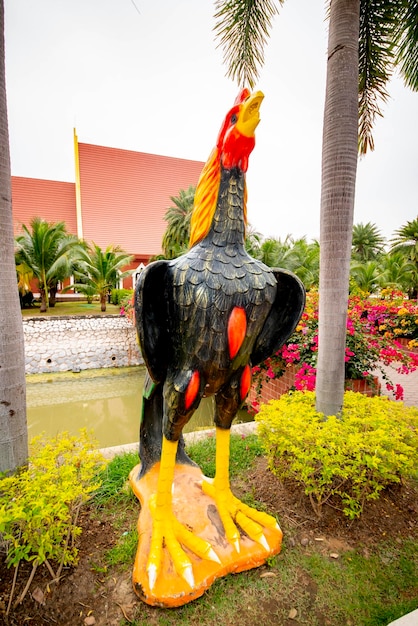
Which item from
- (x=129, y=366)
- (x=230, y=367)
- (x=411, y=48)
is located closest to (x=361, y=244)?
(x=129, y=366)

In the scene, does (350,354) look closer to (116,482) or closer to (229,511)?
(229,511)

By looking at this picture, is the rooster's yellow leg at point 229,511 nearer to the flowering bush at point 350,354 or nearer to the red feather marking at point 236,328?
the red feather marking at point 236,328

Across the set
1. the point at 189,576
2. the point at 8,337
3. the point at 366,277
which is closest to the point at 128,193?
the point at 366,277

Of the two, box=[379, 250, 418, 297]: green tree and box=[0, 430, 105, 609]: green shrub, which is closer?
box=[0, 430, 105, 609]: green shrub

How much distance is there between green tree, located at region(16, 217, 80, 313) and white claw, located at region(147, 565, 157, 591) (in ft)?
33.2

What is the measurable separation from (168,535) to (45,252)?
10474 millimetres

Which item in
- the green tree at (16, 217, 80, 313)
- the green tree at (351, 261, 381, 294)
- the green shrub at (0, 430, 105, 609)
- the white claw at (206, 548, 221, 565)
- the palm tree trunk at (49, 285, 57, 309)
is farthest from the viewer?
the green tree at (351, 261, 381, 294)

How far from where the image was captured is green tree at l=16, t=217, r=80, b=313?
10352mm

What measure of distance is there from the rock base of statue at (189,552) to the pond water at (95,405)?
221 centimetres

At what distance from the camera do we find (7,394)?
5.82 ft

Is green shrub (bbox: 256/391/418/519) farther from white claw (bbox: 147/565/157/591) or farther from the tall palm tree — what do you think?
white claw (bbox: 147/565/157/591)

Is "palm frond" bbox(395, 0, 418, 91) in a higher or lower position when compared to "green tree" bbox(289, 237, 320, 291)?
higher

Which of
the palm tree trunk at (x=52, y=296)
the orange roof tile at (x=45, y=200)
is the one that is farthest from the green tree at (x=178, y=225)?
the orange roof tile at (x=45, y=200)

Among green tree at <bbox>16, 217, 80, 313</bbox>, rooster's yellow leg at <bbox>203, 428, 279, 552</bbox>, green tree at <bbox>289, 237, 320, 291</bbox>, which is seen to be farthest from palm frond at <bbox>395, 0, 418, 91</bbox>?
green tree at <bbox>16, 217, 80, 313</bbox>
